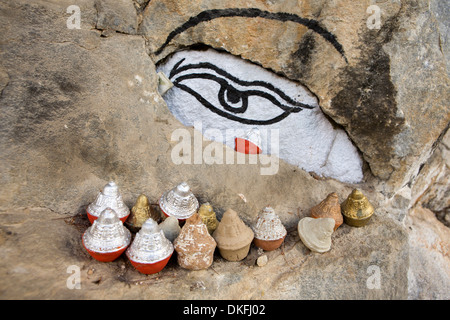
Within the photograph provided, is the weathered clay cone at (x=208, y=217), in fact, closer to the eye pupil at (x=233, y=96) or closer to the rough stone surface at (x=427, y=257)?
the eye pupil at (x=233, y=96)

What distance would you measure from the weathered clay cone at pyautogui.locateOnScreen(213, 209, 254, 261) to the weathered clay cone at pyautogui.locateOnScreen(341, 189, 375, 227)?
0.88 meters

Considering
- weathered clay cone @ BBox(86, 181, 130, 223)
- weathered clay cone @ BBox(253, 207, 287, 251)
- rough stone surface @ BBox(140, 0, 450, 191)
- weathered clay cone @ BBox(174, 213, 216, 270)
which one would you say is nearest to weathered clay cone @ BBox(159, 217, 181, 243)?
weathered clay cone @ BBox(174, 213, 216, 270)

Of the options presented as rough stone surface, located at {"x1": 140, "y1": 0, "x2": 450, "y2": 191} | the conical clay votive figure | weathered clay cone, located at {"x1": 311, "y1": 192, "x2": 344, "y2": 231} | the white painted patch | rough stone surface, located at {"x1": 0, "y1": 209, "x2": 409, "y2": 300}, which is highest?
rough stone surface, located at {"x1": 140, "y1": 0, "x2": 450, "y2": 191}

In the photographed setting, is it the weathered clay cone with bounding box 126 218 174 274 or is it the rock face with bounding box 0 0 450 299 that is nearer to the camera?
the weathered clay cone with bounding box 126 218 174 274

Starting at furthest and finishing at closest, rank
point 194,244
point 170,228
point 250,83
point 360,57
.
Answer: point 250,83
point 360,57
point 170,228
point 194,244

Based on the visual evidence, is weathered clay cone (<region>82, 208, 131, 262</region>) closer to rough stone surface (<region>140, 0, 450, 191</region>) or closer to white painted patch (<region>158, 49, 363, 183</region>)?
white painted patch (<region>158, 49, 363, 183</region>)

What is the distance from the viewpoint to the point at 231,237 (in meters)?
2.41

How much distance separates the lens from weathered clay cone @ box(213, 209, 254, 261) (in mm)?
2395

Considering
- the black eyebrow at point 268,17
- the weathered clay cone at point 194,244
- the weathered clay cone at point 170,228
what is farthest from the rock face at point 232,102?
the weathered clay cone at point 170,228

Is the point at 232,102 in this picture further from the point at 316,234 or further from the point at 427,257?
the point at 427,257

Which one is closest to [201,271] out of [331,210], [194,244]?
[194,244]

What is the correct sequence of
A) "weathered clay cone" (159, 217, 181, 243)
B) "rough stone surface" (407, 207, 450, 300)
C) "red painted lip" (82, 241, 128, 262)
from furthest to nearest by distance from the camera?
"rough stone surface" (407, 207, 450, 300) → "weathered clay cone" (159, 217, 181, 243) → "red painted lip" (82, 241, 128, 262)

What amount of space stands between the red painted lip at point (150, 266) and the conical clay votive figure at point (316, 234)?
1.02 m

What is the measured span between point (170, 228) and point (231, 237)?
41cm
